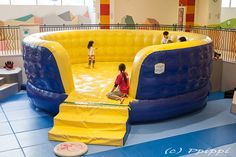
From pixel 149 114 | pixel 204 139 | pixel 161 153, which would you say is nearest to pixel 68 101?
pixel 149 114

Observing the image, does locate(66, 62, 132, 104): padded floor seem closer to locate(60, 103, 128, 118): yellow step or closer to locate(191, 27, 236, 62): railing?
locate(60, 103, 128, 118): yellow step

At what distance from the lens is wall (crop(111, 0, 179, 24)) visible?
471 inches

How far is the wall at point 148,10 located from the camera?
12.0 m

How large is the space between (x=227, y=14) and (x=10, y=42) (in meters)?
9.05

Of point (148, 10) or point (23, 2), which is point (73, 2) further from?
point (148, 10)

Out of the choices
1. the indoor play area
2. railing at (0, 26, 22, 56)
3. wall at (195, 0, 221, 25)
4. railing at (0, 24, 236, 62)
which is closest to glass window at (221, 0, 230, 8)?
wall at (195, 0, 221, 25)

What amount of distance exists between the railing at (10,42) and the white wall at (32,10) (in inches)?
154

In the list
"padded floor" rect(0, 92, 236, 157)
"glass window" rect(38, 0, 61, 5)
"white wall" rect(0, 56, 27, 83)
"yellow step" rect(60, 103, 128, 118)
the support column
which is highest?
"glass window" rect(38, 0, 61, 5)

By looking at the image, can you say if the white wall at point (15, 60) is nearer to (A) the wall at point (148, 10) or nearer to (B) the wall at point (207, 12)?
Result: (A) the wall at point (148, 10)

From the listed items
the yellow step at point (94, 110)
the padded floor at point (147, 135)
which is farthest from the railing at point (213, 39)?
the yellow step at point (94, 110)

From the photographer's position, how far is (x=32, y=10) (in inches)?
543

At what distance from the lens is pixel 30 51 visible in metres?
5.78

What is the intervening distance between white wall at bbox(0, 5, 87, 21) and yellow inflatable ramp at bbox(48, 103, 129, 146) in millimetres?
9540

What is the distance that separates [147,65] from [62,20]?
10149 millimetres
